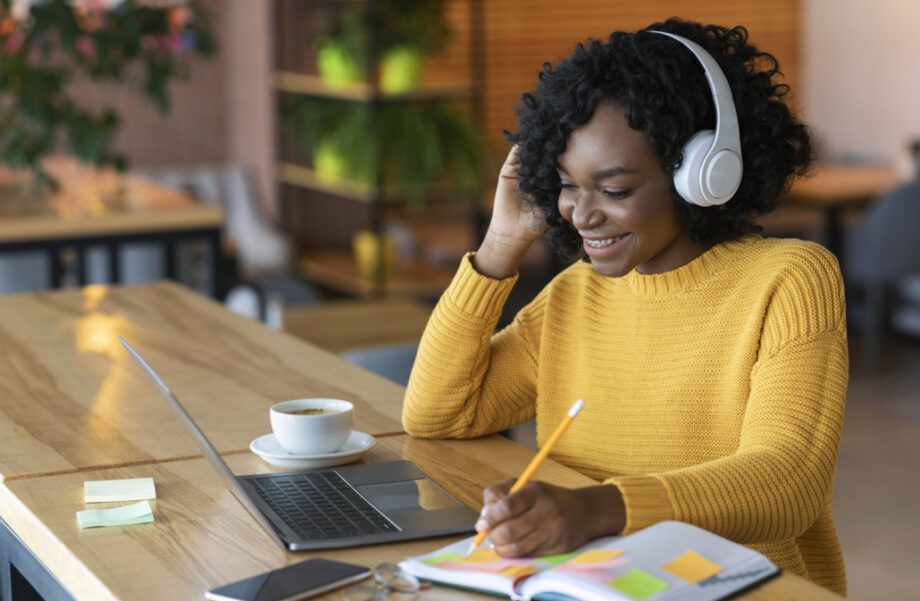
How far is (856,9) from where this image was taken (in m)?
6.50

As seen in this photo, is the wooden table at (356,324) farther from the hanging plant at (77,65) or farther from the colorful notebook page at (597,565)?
the colorful notebook page at (597,565)

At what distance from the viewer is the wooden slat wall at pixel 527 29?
250 inches

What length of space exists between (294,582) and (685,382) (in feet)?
1.93

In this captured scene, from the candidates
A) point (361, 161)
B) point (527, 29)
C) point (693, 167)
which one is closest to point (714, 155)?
point (693, 167)

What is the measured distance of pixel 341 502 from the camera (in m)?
1.26

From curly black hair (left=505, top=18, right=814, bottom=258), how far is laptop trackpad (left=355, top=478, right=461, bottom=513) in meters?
0.41

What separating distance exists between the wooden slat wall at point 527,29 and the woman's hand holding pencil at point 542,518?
5.14 m

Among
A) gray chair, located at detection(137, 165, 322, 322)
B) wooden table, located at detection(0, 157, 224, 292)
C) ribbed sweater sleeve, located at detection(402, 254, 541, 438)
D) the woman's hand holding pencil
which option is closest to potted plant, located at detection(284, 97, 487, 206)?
gray chair, located at detection(137, 165, 322, 322)

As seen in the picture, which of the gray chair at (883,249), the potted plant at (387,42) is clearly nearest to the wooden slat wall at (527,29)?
the potted plant at (387,42)

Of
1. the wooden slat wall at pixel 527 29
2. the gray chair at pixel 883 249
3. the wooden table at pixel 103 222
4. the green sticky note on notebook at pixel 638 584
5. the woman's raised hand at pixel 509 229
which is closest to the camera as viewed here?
the green sticky note on notebook at pixel 638 584

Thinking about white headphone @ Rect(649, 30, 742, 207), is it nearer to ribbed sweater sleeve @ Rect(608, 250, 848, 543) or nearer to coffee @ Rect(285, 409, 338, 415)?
ribbed sweater sleeve @ Rect(608, 250, 848, 543)

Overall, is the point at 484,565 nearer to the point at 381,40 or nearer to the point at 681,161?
the point at 681,161

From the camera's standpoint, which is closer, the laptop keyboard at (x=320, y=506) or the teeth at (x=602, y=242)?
the laptop keyboard at (x=320, y=506)

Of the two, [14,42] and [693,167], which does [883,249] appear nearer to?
[14,42]
